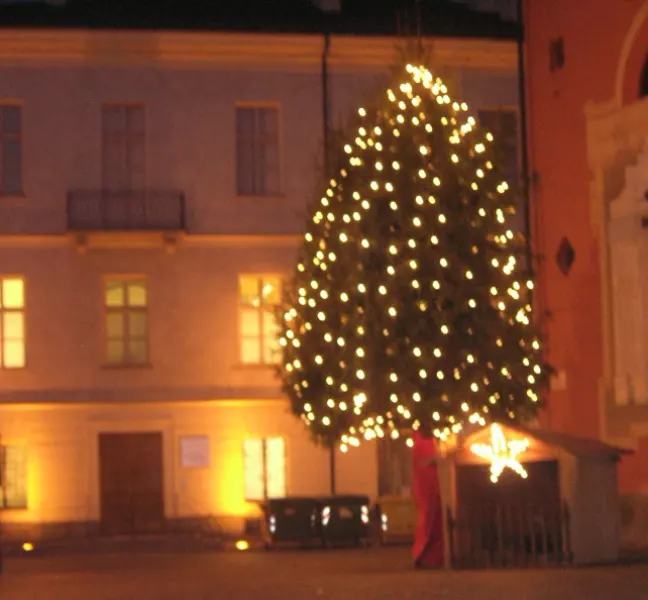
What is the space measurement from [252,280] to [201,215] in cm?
169

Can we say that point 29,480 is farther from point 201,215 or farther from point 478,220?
point 478,220

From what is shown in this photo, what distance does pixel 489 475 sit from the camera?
20.8 meters

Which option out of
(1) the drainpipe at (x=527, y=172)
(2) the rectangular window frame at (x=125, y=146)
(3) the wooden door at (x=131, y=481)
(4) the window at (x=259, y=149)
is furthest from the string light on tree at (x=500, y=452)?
(2) the rectangular window frame at (x=125, y=146)

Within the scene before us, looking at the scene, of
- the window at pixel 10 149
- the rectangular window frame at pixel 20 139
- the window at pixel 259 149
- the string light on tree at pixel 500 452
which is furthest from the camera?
the window at pixel 259 149

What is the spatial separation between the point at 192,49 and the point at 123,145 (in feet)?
7.90

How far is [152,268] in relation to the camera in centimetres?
3158

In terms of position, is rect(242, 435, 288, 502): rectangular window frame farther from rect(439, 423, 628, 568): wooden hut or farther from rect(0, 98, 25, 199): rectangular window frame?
rect(439, 423, 628, 568): wooden hut

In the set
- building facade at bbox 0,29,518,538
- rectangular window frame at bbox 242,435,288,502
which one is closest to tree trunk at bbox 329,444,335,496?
building facade at bbox 0,29,518,538

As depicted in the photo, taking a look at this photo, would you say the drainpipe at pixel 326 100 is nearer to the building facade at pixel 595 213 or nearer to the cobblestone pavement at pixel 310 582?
the building facade at pixel 595 213

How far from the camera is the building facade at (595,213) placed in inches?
926

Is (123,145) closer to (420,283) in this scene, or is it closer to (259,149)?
(259,149)

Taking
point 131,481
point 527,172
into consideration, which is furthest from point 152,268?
point 527,172

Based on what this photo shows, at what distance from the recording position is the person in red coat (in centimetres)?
2128

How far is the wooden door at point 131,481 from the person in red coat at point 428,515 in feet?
35.8
